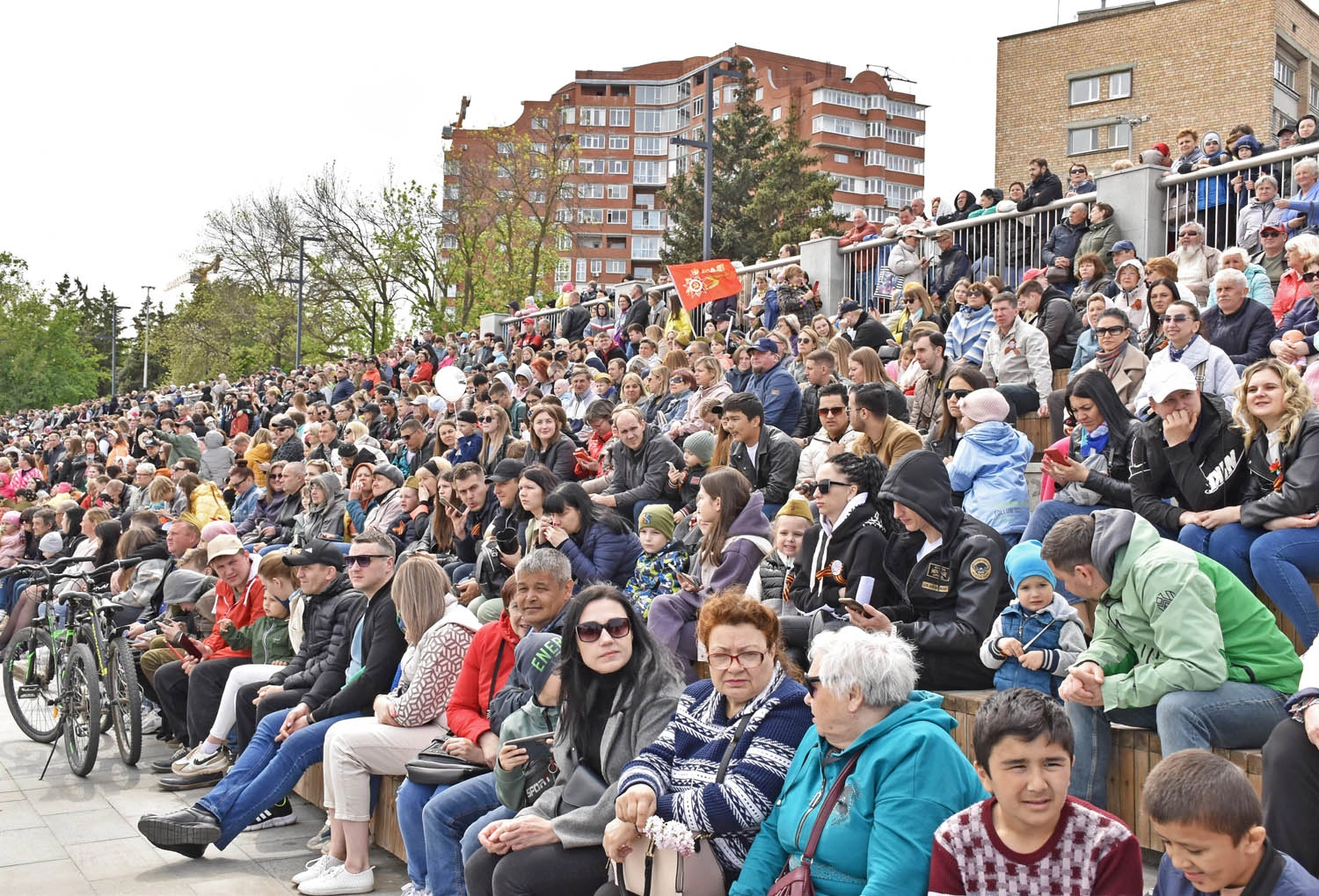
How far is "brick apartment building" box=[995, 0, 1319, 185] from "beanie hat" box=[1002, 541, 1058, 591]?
115 feet

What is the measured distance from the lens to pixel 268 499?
14.8 m

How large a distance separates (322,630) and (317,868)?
5.91 feet

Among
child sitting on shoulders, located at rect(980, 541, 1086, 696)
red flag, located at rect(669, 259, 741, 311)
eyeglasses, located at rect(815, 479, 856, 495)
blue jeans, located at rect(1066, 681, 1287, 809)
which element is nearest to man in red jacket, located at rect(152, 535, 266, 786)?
eyeglasses, located at rect(815, 479, 856, 495)

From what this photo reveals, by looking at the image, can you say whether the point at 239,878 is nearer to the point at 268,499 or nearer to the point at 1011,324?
the point at 1011,324

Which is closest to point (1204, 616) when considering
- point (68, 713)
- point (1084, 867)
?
point (1084, 867)

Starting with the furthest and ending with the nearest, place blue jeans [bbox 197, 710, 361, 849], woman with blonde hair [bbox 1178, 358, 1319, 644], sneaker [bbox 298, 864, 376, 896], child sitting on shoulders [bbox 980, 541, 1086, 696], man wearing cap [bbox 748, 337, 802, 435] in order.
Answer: man wearing cap [bbox 748, 337, 802, 435], blue jeans [bbox 197, 710, 361, 849], sneaker [bbox 298, 864, 376, 896], woman with blonde hair [bbox 1178, 358, 1319, 644], child sitting on shoulders [bbox 980, 541, 1086, 696]

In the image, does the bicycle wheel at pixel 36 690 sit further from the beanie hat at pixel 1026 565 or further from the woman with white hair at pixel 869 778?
the woman with white hair at pixel 869 778

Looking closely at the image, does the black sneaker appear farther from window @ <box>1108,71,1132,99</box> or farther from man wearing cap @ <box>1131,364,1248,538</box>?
window @ <box>1108,71,1132,99</box>

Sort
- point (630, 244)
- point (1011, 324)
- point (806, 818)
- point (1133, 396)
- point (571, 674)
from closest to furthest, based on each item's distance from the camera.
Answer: point (806, 818) → point (571, 674) → point (1133, 396) → point (1011, 324) → point (630, 244)

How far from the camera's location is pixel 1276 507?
218 inches

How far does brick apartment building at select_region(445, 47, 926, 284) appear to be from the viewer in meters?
89.1

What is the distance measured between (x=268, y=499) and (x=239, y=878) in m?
8.80

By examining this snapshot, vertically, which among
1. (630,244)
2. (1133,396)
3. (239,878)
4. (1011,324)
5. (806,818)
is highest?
(630,244)

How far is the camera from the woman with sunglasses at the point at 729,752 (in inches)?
162
